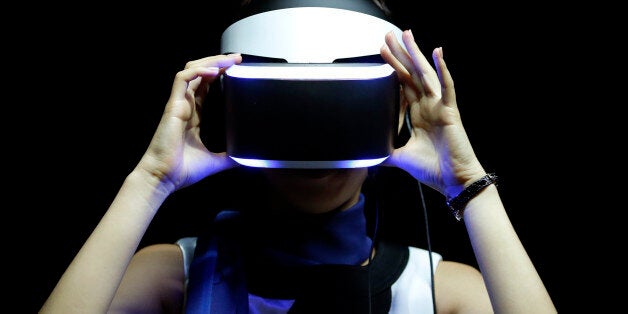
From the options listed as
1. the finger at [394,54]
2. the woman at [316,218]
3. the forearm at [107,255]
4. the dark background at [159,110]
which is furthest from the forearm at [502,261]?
the forearm at [107,255]

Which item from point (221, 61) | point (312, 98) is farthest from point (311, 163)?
point (221, 61)

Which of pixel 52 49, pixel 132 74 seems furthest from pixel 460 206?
pixel 52 49

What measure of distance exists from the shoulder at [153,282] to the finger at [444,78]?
0.65 m

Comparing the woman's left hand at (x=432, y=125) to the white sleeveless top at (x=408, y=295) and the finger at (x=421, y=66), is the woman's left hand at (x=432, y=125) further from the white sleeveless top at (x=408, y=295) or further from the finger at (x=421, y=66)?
the white sleeveless top at (x=408, y=295)

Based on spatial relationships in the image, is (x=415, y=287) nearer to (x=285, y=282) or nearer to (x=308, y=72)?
(x=285, y=282)

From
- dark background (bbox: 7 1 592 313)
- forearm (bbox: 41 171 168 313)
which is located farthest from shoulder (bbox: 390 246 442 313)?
forearm (bbox: 41 171 168 313)

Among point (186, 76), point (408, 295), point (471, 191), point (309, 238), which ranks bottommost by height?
point (408, 295)

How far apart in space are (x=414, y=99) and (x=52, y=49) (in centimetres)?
91

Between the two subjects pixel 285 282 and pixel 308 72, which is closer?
pixel 308 72

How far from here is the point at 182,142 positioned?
3.64 ft

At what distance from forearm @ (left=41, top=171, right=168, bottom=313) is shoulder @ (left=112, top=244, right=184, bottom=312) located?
15cm

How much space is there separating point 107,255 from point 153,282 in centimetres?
21

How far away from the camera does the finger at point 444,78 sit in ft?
3.40

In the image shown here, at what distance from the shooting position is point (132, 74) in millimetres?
1509
